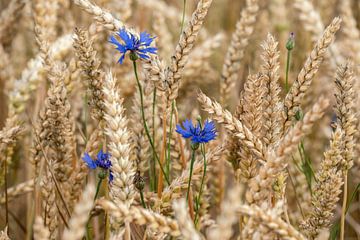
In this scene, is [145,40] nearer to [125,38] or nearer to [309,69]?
[125,38]

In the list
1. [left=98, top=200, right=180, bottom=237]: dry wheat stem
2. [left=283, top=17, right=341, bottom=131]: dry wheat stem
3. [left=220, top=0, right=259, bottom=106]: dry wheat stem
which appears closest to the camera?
[left=98, top=200, right=180, bottom=237]: dry wheat stem

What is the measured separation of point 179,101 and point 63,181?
935 millimetres

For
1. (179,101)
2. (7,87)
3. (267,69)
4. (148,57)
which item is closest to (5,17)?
(7,87)

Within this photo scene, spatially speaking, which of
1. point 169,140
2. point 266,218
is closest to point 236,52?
point 169,140

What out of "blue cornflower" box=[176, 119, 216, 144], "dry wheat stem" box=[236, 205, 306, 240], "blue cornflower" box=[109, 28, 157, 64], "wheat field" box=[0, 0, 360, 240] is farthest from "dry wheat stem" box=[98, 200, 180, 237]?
"blue cornflower" box=[109, 28, 157, 64]

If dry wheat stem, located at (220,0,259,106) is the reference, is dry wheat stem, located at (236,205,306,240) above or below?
below

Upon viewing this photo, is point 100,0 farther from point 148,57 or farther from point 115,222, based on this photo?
point 115,222

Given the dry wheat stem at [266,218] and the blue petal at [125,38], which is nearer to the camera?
the dry wheat stem at [266,218]


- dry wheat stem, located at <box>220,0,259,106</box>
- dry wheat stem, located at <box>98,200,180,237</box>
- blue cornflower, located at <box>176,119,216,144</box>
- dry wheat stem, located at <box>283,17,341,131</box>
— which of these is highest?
dry wheat stem, located at <box>220,0,259,106</box>

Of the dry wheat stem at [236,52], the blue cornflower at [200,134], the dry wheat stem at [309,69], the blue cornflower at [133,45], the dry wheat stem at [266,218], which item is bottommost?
the dry wheat stem at [266,218]

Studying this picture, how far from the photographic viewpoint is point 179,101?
7.89 feet

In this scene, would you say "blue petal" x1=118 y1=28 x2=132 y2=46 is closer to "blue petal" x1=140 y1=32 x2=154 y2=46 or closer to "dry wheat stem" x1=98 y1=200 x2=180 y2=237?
"blue petal" x1=140 y1=32 x2=154 y2=46

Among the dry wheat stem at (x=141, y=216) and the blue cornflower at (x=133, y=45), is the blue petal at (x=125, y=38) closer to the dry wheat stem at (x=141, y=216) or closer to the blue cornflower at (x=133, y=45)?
the blue cornflower at (x=133, y=45)

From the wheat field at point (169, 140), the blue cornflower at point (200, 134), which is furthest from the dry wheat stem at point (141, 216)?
the blue cornflower at point (200, 134)
